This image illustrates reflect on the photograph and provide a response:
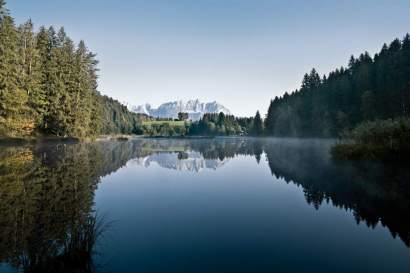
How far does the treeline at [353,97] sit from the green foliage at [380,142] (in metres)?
13.8

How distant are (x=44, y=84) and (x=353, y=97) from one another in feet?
242

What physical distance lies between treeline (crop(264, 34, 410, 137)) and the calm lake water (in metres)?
34.2

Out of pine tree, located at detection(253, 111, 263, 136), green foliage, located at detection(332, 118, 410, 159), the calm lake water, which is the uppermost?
pine tree, located at detection(253, 111, 263, 136)

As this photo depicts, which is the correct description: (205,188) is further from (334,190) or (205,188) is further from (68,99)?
(68,99)

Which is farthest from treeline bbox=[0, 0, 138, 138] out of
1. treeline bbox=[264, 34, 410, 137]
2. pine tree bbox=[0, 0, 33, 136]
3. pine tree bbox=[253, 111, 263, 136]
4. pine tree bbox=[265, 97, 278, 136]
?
pine tree bbox=[253, 111, 263, 136]

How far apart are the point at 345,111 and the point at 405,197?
244 feet

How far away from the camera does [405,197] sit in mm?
12133

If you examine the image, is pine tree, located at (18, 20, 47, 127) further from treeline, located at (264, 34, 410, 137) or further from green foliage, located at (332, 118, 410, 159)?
treeline, located at (264, 34, 410, 137)

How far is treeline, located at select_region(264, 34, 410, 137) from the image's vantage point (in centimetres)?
6372

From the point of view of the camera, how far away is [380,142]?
90.9 feet

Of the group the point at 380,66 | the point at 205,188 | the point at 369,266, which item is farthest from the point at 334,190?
the point at 380,66

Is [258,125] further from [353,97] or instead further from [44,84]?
[44,84]

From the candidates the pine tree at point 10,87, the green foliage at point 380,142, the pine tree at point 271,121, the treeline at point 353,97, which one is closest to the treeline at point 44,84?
the pine tree at point 10,87

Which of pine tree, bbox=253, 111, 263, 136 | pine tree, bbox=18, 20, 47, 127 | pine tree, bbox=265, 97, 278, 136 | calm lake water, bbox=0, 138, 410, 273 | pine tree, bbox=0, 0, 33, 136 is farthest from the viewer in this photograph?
pine tree, bbox=253, 111, 263, 136
